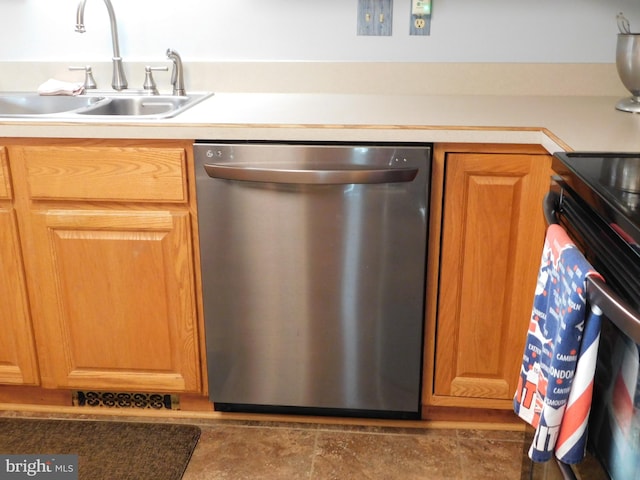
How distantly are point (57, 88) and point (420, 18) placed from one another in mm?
1155

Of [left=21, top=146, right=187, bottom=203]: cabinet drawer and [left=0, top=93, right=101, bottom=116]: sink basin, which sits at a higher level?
[left=0, top=93, right=101, bottom=116]: sink basin

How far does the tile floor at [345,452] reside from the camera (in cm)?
180

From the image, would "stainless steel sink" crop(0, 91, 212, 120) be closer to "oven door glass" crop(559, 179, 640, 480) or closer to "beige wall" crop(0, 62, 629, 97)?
"beige wall" crop(0, 62, 629, 97)

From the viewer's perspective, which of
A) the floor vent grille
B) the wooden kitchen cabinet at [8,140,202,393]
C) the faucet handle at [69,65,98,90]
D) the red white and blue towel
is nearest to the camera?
the red white and blue towel

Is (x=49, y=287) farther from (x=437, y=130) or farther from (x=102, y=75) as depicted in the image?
(x=437, y=130)

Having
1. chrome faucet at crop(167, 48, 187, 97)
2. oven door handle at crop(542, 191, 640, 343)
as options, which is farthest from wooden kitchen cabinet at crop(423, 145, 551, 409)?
chrome faucet at crop(167, 48, 187, 97)

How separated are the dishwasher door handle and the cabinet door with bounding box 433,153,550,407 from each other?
0.14 m

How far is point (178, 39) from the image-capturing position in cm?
227

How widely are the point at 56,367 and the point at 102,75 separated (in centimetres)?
96

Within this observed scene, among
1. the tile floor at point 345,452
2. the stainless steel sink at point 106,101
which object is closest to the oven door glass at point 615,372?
the tile floor at point 345,452

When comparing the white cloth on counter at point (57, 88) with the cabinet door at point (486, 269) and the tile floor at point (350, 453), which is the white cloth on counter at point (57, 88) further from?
the cabinet door at point (486, 269)

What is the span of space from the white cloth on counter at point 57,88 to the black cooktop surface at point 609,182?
60.2 inches

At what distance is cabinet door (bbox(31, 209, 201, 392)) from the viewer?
181 cm

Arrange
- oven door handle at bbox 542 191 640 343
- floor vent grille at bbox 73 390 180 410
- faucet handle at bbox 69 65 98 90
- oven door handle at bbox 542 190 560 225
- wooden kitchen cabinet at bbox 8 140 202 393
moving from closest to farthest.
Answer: oven door handle at bbox 542 191 640 343, oven door handle at bbox 542 190 560 225, wooden kitchen cabinet at bbox 8 140 202 393, floor vent grille at bbox 73 390 180 410, faucet handle at bbox 69 65 98 90
